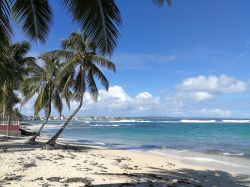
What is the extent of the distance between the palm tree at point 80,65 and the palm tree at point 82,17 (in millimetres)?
13371

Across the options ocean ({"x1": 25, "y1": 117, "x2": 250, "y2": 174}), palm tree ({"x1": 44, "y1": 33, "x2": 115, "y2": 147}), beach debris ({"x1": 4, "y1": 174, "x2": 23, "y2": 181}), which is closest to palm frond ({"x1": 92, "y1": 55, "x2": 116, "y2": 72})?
palm tree ({"x1": 44, "y1": 33, "x2": 115, "y2": 147})

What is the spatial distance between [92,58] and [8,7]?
1501cm

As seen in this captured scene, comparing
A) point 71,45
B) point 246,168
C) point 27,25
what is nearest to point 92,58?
point 71,45

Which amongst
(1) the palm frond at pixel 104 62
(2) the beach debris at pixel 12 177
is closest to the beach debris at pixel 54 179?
(2) the beach debris at pixel 12 177

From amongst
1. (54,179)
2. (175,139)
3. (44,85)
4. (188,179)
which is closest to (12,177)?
(54,179)

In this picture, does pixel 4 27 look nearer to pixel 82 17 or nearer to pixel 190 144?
pixel 82 17

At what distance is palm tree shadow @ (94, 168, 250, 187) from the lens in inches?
375

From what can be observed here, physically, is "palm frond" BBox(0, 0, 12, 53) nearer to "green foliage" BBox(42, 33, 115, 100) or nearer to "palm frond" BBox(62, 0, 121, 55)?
"palm frond" BBox(62, 0, 121, 55)

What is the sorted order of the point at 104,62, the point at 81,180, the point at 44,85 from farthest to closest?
the point at 44,85, the point at 104,62, the point at 81,180

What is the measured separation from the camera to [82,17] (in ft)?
19.2

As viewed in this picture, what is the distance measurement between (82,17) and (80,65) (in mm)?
14845

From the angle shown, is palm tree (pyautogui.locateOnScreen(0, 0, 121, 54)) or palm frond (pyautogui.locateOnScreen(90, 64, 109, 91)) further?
palm frond (pyautogui.locateOnScreen(90, 64, 109, 91))

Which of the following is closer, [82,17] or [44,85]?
[82,17]

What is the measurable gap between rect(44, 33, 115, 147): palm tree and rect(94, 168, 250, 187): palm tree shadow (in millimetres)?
8959
